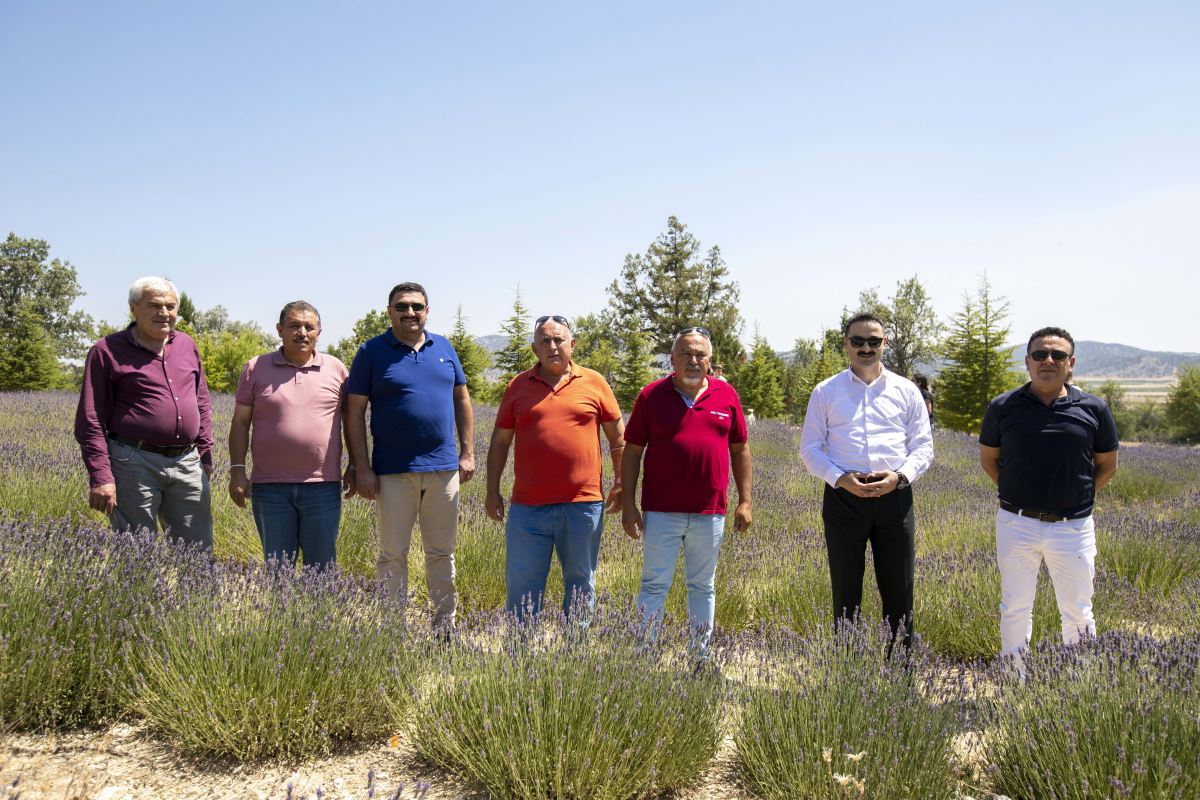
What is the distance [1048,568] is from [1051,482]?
1.33 feet

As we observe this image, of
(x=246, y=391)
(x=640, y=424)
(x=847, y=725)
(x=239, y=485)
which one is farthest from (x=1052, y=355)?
(x=239, y=485)

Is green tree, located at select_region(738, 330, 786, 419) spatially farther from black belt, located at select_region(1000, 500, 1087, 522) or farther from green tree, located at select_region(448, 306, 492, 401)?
black belt, located at select_region(1000, 500, 1087, 522)

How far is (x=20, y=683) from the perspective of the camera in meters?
2.53

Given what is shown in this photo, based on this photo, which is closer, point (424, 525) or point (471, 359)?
point (424, 525)

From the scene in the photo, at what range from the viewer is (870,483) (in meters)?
3.33

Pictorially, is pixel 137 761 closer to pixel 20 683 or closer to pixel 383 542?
pixel 20 683

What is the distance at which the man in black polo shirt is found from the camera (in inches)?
130

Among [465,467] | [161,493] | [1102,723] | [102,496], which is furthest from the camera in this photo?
[465,467]

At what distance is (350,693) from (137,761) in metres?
0.68

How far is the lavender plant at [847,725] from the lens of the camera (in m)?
2.27

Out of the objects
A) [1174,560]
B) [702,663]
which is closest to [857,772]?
[702,663]

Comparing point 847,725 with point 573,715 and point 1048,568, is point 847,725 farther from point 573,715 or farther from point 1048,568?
point 1048,568

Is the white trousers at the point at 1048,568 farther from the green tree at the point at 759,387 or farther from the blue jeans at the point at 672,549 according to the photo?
the green tree at the point at 759,387

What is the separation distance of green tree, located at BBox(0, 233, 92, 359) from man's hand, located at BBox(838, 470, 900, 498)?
63.4 m
